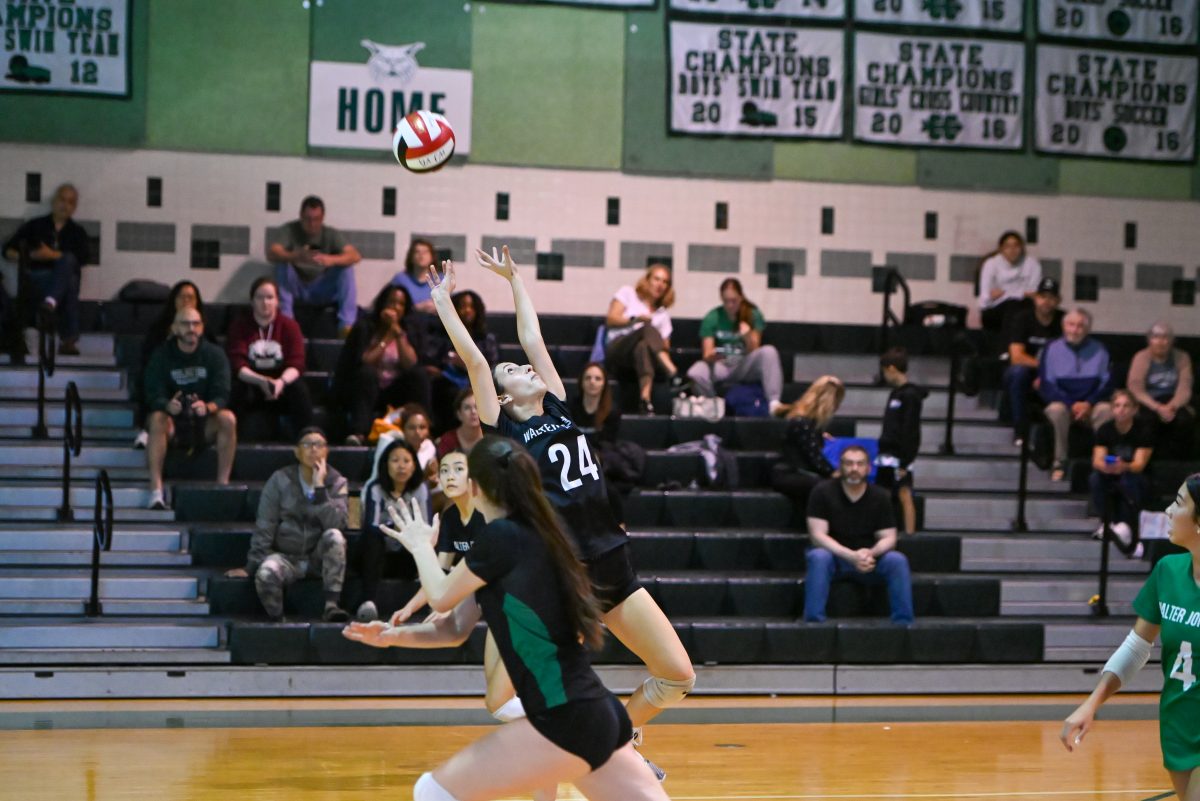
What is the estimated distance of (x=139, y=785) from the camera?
292 inches

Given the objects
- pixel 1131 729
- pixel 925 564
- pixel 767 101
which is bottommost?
pixel 1131 729

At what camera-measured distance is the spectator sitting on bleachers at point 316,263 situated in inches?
523

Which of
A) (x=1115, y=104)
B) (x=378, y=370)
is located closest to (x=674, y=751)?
(x=378, y=370)

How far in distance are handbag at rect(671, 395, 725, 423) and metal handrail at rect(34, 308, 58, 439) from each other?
4.79 metres

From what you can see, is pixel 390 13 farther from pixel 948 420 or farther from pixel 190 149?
pixel 948 420

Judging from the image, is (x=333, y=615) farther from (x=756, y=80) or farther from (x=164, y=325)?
(x=756, y=80)

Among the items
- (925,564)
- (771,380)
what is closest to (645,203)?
(771,380)

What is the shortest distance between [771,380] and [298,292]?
4.07m

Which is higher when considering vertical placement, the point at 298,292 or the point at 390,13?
the point at 390,13

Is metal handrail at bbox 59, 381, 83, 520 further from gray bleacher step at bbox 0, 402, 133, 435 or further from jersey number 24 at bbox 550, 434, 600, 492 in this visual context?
jersey number 24 at bbox 550, 434, 600, 492

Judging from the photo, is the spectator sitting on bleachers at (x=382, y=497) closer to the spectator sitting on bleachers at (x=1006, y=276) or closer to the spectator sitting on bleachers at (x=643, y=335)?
the spectator sitting on bleachers at (x=643, y=335)

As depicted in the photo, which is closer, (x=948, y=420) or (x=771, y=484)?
(x=771, y=484)

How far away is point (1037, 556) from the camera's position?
482 inches

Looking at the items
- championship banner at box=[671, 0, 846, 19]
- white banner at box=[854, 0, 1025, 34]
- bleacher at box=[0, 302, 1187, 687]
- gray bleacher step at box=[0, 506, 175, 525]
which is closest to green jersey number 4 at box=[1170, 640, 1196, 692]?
bleacher at box=[0, 302, 1187, 687]
